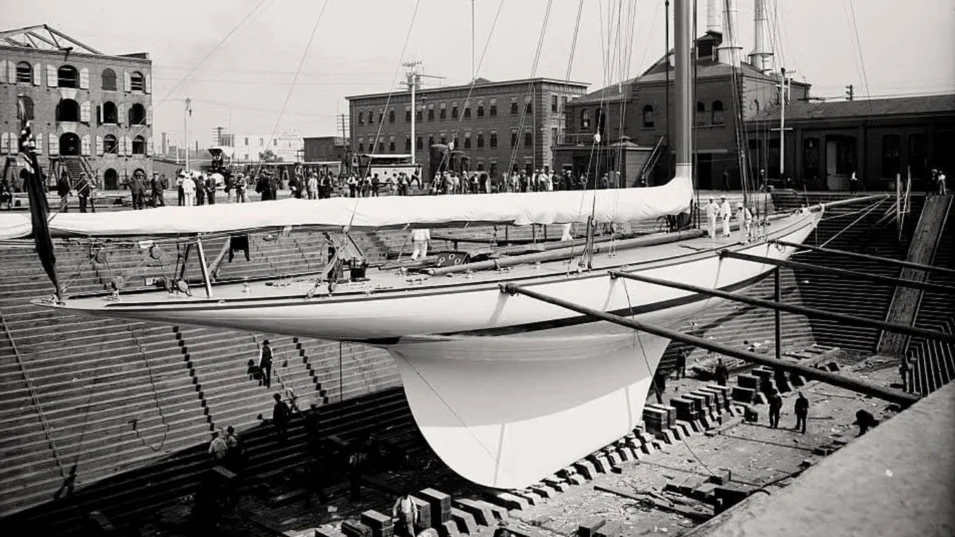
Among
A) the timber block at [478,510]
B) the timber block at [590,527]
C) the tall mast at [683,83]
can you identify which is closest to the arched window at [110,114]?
the tall mast at [683,83]

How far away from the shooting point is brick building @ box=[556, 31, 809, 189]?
147 ft

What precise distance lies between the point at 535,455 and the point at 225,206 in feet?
21.8

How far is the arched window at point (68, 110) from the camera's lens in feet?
134

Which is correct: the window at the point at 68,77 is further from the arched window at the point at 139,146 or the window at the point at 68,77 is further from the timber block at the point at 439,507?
the timber block at the point at 439,507

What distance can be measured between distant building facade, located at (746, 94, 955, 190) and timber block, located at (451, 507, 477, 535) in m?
27.2

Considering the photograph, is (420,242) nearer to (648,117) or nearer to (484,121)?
(648,117)

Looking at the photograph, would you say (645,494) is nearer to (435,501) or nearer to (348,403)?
(435,501)

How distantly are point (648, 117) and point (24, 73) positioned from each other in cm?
3214

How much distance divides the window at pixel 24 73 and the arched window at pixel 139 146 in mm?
6768

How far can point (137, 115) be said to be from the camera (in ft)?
144

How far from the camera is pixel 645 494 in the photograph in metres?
14.9

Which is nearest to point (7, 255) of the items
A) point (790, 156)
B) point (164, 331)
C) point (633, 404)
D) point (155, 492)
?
point (164, 331)

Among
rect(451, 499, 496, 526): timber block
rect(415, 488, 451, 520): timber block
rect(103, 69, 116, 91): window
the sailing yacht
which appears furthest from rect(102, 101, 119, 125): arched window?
rect(415, 488, 451, 520): timber block

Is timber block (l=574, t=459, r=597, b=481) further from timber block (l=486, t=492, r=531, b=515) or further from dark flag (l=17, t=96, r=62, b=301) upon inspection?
dark flag (l=17, t=96, r=62, b=301)
